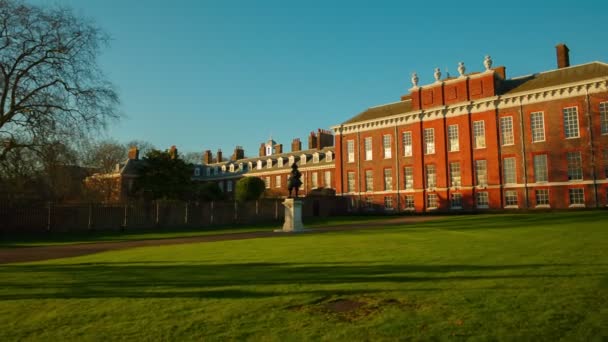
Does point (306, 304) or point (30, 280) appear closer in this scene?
point (306, 304)

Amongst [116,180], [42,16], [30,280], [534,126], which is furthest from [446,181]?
[116,180]

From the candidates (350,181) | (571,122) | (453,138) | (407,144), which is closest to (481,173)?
(453,138)

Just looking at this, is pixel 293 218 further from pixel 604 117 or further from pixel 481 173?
pixel 604 117

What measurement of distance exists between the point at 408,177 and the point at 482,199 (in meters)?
7.82

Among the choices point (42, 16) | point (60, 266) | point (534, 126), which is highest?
point (42, 16)

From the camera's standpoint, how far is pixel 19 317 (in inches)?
257

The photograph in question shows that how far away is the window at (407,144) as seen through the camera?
1828 inches

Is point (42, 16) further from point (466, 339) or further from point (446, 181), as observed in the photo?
point (446, 181)

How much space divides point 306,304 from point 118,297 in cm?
328

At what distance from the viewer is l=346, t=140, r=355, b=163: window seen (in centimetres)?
5106

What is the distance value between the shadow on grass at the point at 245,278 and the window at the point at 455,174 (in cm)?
3559

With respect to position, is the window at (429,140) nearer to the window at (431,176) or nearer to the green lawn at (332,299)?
the window at (431,176)

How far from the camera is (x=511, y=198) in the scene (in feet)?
130

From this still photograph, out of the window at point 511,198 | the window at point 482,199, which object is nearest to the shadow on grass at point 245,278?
the window at point 511,198
